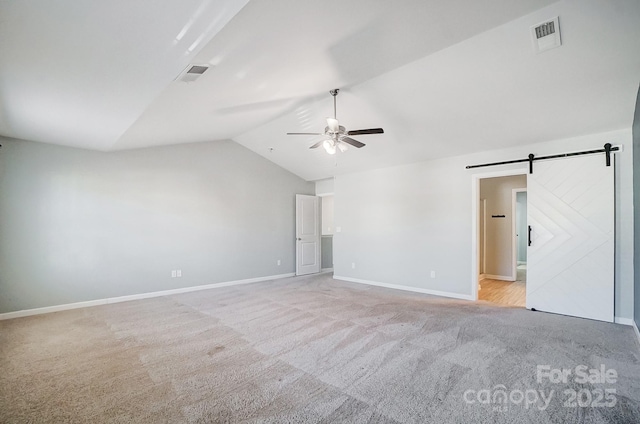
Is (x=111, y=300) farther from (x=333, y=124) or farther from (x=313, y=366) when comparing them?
(x=333, y=124)

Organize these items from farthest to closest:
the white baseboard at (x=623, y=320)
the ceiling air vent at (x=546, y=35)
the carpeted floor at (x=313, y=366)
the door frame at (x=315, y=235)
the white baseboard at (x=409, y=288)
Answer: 1. the door frame at (x=315, y=235)
2. the white baseboard at (x=409, y=288)
3. the white baseboard at (x=623, y=320)
4. the ceiling air vent at (x=546, y=35)
5. the carpeted floor at (x=313, y=366)

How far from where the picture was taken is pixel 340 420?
1.92 metres

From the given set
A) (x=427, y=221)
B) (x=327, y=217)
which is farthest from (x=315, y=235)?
(x=427, y=221)

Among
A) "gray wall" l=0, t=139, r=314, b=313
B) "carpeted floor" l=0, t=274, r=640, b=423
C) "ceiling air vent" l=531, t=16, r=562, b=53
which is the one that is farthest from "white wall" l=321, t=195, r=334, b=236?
"ceiling air vent" l=531, t=16, r=562, b=53

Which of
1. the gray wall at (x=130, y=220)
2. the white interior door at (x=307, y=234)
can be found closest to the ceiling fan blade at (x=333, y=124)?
the gray wall at (x=130, y=220)

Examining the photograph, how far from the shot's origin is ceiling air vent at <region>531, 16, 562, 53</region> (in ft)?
8.30

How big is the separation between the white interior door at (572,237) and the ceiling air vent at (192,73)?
4.85 metres

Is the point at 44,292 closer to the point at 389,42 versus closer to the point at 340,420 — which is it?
the point at 340,420

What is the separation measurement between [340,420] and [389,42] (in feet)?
10.3

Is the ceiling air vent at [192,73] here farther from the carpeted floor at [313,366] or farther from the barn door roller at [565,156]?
the barn door roller at [565,156]

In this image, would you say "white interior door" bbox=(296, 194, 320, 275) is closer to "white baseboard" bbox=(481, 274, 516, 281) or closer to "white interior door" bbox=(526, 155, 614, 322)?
"white baseboard" bbox=(481, 274, 516, 281)

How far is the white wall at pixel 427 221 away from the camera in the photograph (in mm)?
3826

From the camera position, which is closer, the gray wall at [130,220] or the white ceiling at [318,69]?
the white ceiling at [318,69]

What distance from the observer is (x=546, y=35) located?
2625 millimetres
